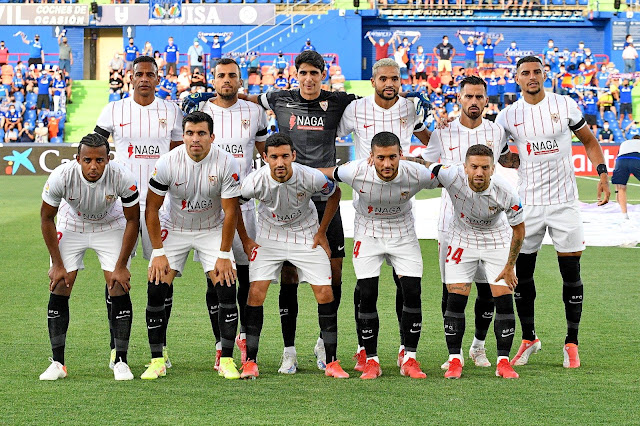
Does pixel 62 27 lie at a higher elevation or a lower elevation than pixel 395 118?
higher

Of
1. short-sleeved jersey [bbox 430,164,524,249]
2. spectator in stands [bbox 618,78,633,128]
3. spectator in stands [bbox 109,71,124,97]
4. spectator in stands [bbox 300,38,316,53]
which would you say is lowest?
short-sleeved jersey [bbox 430,164,524,249]

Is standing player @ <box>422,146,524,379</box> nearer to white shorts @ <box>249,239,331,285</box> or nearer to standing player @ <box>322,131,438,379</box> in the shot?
standing player @ <box>322,131,438,379</box>

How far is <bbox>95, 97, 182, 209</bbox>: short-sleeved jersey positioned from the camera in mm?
7410

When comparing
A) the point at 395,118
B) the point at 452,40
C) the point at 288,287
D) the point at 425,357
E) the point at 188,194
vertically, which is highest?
the point at 452,40

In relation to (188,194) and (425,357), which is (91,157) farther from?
(425,357)

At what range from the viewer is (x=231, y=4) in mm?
36688

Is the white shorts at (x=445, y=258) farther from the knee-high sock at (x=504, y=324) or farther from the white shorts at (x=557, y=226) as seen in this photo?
the white shorts at (x=557, y=226)

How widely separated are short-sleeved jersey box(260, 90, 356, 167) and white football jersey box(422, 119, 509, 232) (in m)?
0.76

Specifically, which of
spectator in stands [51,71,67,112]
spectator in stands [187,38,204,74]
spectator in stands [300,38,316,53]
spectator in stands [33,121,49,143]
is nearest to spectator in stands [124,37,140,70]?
spectator in stands [187,38,204,74]

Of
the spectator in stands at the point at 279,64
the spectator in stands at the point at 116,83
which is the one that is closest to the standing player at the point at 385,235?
the spectator in stands at the point at 279,64

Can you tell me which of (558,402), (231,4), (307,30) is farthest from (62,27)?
(558,402)

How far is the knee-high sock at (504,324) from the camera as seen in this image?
6758 mm

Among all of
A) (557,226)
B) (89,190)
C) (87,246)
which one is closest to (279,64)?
(557,226)

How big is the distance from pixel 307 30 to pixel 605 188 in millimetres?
30169
